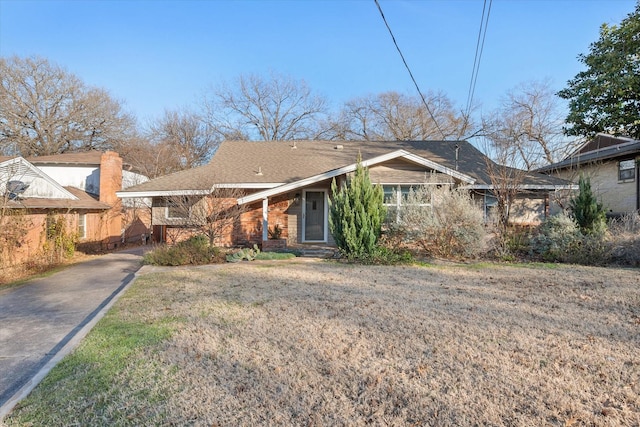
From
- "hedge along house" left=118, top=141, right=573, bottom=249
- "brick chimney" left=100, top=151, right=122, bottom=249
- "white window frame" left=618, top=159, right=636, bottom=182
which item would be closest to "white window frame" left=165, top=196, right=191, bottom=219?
"hedge along house" left=118, top=141, right=573, bottom=249

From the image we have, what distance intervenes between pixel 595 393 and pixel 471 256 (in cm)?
846

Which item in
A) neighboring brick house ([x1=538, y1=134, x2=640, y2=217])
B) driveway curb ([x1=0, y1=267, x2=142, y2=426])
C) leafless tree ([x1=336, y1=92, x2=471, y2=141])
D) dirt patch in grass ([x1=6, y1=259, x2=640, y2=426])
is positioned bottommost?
driveway curb ([x1=0, y1=267, x2=142, y2=426])

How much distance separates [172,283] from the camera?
7922mm

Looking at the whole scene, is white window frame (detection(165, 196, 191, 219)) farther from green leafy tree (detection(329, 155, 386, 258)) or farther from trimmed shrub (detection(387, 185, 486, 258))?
trimmed shrub (detection(387, 185, 486, 258))

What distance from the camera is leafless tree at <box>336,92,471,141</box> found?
103 feet

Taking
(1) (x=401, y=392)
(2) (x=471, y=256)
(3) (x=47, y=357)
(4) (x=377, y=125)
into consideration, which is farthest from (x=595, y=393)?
(4) (x=377, y=125)

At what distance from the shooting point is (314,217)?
49.0ft

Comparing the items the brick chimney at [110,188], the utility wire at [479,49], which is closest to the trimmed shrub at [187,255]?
the utility wire at [479,49]

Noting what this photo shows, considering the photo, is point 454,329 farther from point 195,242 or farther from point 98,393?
point 195,242

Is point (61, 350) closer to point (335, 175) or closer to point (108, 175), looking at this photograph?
point (335, 175)

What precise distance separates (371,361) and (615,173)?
2003 centimetres

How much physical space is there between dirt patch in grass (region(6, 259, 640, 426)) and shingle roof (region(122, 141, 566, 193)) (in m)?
7.71

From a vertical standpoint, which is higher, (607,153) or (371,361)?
(607,153)

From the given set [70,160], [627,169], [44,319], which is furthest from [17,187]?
[627,169]
